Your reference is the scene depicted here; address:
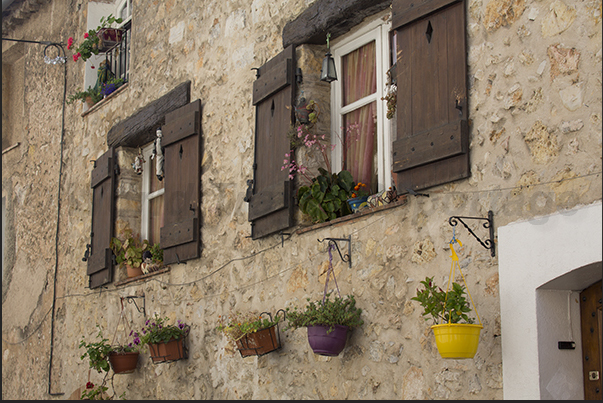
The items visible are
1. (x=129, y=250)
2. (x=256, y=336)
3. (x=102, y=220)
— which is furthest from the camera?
(x=102, y=220)

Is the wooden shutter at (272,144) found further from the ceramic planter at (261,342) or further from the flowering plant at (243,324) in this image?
the ceramic planter at (261,342)

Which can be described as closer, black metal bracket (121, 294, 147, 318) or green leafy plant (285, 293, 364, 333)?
green leafy plant (285, 293, 364, 333)

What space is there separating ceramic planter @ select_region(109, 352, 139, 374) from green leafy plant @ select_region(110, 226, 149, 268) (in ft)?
2.93

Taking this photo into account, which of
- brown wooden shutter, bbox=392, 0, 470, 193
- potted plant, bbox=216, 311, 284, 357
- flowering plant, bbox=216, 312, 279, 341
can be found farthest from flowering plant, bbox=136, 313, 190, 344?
brown wooden shutter, bbox=392, 0, 470, 193

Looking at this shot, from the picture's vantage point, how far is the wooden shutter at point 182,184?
20.1 ft

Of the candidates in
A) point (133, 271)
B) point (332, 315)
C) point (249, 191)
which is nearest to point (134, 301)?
point (133, 271)

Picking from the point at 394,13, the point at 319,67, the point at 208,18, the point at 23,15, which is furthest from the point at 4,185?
the point at 394,13

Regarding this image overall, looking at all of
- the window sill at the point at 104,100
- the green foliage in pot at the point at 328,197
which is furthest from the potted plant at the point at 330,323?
the window sill at the point at 104,100

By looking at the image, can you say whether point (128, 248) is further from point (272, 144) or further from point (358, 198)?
point (358, 198)

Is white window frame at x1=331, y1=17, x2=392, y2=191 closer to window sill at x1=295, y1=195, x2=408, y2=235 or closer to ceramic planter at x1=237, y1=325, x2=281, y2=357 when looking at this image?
window sill at x1=295, y1=195, x2=408, y2=235

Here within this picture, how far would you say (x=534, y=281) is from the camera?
3.42 meters

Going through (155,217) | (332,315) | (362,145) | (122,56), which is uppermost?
(122,56)

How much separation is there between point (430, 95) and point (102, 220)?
4615 millimetres

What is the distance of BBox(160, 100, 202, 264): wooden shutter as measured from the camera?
20.1ft
